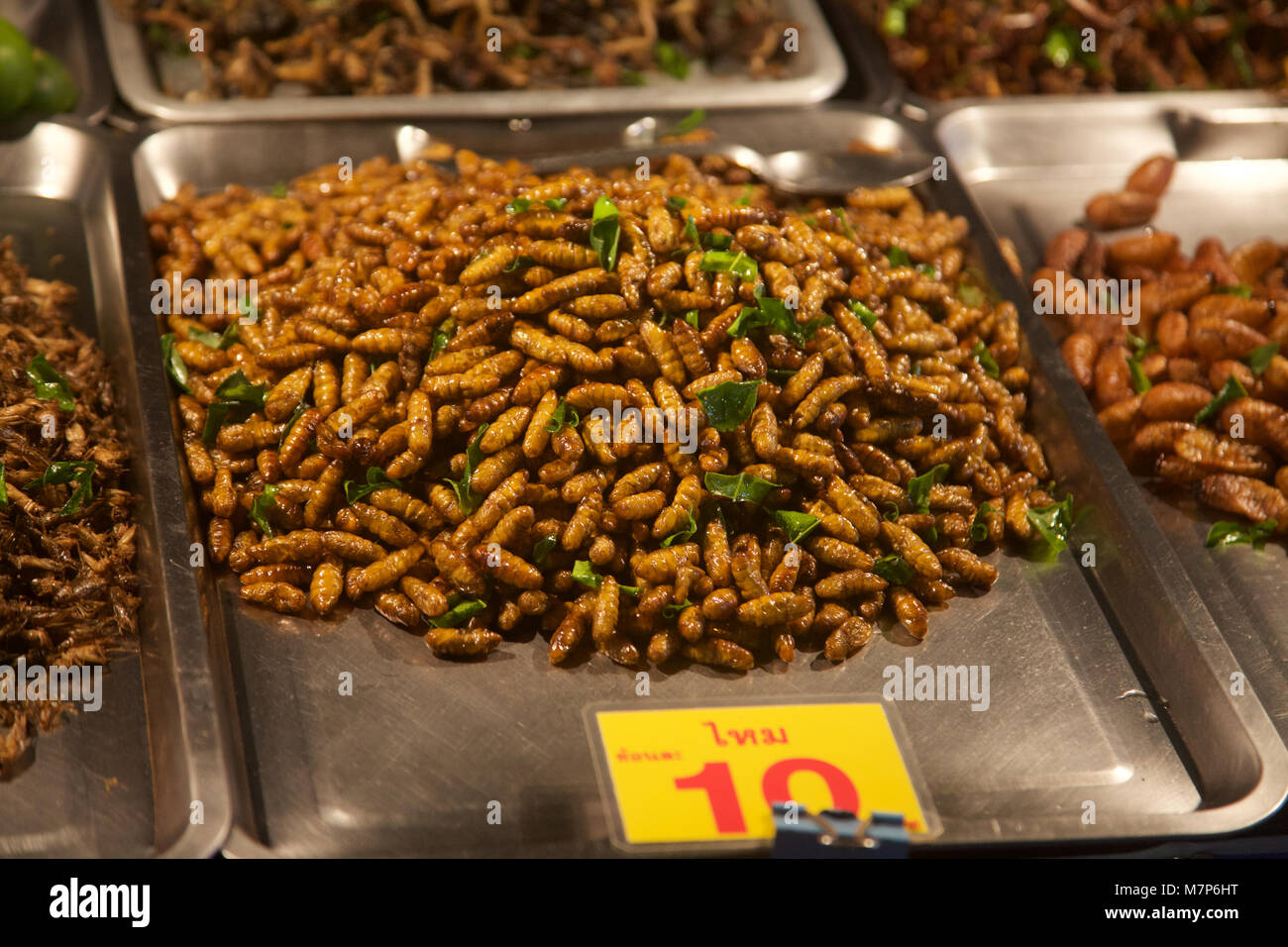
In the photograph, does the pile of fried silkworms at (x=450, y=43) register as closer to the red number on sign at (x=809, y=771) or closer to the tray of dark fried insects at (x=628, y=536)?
the tray of dark fried insects at (x=628, y=536)

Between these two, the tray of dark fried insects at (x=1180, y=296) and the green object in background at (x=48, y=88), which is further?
the green object in background at (x=48, y=88)

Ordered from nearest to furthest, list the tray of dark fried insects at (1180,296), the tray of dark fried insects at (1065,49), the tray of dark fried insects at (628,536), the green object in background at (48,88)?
the tray of dark fried insects at (628,536) < the tray of dark fried insects at (1180,296) < the green object in background at (48,88) < the tray of dark fried insects at (1065,49)

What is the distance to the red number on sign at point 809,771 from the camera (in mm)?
2084

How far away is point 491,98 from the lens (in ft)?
13.0

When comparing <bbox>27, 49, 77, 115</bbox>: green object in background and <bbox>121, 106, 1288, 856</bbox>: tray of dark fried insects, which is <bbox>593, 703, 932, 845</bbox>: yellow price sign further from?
<bbox>27, 49, 77, 115</bbox>: green object in background

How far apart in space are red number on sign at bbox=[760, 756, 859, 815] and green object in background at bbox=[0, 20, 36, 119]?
2.95m

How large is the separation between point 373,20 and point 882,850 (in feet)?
11.8

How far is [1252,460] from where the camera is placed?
302 cm

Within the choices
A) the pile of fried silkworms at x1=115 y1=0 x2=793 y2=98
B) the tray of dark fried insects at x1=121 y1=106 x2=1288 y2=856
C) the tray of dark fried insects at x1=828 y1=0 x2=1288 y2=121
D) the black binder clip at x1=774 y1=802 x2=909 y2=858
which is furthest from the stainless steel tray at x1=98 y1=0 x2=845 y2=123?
the black binder clip at x1=774 y1=802 x2=909 y2=858

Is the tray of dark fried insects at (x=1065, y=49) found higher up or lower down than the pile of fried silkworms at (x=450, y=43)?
higher up


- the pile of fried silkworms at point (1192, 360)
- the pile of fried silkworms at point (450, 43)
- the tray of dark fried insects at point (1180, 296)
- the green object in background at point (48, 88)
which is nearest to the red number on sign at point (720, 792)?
the tray of dark fried insects at point (1180, 296)

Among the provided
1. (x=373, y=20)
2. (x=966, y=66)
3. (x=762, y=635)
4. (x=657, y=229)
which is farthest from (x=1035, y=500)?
(x=373, y=20)

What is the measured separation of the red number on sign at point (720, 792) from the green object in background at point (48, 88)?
2943mm

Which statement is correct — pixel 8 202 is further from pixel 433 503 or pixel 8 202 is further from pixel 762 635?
pixel 762 635
